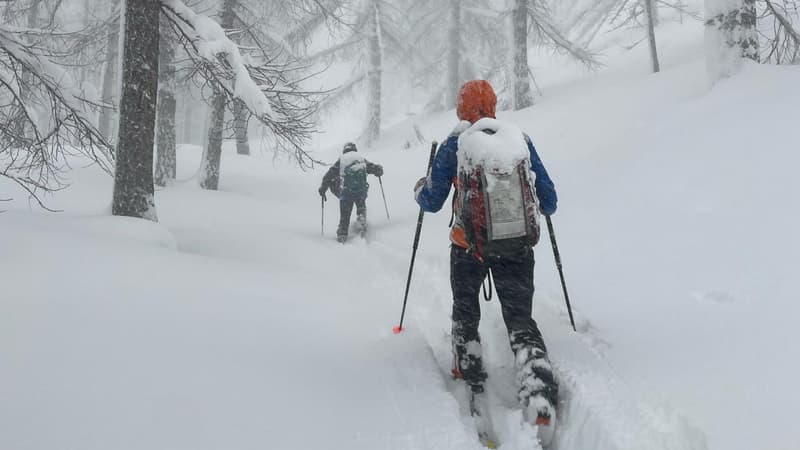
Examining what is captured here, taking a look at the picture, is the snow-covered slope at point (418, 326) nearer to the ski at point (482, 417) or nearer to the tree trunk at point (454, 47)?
the ski at point (482, 417)

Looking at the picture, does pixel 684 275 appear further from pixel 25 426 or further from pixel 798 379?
pixel 25 426

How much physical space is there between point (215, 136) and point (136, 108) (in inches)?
258

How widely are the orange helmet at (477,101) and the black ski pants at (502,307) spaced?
99 centimetres

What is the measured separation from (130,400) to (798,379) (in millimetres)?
3627

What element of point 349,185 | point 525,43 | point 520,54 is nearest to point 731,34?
point 349,185

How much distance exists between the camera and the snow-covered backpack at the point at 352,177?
9.16 m

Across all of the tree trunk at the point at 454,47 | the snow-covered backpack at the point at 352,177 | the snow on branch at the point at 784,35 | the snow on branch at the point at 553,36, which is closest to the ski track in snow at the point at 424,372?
the snow-covered backpack at the point at 352,177

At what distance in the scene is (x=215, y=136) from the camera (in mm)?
12078

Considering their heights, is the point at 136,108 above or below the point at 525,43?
below

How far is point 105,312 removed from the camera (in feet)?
10.8

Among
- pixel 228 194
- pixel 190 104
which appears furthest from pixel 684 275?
pixel 190 104

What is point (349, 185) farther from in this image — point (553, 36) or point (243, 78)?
point (553, 36)

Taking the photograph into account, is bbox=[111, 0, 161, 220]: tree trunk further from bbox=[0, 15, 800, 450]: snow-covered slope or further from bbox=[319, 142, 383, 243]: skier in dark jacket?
bbox=[319, 142, 383, 243]: skier in dark jacket

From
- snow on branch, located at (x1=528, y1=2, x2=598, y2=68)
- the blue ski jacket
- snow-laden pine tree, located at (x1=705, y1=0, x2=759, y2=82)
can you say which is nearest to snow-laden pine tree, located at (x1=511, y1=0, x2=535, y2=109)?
snow on branch, located at (x1=528, y1=2, x2=598, y2=68)
